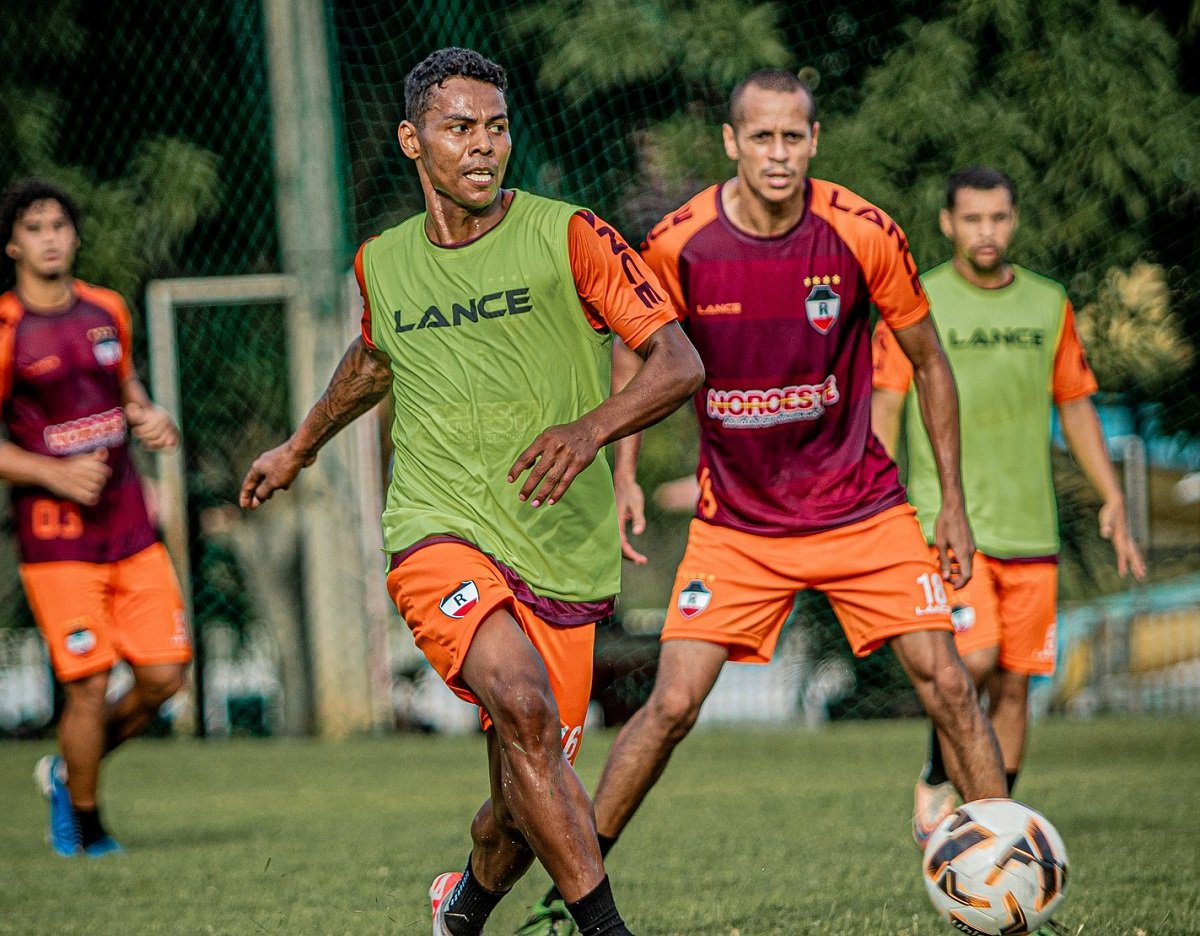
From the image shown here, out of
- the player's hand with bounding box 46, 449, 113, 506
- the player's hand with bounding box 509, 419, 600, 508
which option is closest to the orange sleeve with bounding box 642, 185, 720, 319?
the player's hand with bounding box 509, 419, 600, 508

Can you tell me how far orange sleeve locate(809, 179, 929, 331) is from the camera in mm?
5879

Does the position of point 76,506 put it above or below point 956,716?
above

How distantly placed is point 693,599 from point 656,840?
78.9 inches

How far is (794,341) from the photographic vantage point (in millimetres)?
5980

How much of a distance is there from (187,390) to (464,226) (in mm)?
10375

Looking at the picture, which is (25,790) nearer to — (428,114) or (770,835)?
(770,835)

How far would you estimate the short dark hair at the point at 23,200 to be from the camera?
8.09 m

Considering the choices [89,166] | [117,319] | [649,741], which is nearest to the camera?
[649,741]

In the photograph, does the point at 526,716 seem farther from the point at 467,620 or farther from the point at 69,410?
the point at 69,410

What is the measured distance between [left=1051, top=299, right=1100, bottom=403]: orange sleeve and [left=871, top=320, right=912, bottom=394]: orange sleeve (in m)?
0.61

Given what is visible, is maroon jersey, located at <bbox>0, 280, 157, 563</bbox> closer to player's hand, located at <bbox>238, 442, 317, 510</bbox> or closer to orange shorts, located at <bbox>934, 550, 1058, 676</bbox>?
player's hand, located at <bbox>238, 442, 317, 510</bbox>

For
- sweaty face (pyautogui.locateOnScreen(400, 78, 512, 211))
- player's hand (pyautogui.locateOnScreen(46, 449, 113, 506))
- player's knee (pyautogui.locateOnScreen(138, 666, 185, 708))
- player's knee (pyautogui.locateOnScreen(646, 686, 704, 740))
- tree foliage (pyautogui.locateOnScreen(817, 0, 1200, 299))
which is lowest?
player's knee (pyautogui.locateOnScreen(138, 666, 185, 708))

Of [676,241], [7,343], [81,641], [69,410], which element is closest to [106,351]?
[69,410]

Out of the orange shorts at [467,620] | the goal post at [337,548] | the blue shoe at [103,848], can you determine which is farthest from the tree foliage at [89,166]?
the orange shorts at [467,620]
